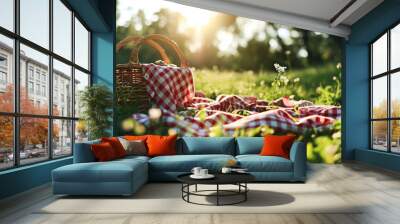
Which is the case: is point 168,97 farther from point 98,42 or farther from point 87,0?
point 87,0

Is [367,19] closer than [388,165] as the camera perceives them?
No

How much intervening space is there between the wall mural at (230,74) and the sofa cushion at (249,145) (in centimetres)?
181

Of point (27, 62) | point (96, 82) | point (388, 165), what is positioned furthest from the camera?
point (96, 82)

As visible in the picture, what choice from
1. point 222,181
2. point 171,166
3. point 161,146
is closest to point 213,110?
point 161,146

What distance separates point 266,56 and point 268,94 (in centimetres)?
88

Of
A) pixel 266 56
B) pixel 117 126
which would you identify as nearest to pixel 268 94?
pixel 266 56

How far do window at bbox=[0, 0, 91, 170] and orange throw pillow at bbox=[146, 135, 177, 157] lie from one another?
59.0 inches

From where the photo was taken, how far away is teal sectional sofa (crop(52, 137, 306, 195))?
511 cm

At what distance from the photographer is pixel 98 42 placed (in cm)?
875

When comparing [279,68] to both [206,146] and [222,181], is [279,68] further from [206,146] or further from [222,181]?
[222,181]

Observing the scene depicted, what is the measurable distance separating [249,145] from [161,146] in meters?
1.57

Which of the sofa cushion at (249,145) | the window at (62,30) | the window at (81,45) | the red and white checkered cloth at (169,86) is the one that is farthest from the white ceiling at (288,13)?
the sofa cushion at (249,145)

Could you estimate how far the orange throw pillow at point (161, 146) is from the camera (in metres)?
7.07

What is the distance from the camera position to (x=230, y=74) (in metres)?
9.33
